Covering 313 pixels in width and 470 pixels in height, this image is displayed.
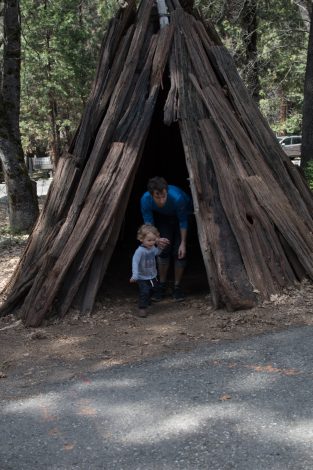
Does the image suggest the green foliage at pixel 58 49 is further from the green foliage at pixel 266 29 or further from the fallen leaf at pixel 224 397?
the fallen leaf at pixel 224 397

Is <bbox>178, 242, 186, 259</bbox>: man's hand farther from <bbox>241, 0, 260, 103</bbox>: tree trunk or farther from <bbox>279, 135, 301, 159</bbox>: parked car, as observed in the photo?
<bbox>279, 135, 301, 159</bbox>: parked car

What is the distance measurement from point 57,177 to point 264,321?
3043 millimetres

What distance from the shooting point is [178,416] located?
4027 mm

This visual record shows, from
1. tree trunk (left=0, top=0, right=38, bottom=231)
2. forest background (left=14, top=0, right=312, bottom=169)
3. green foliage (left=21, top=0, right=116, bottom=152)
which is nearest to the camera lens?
tree trunk (left=0, top=0, right=38, bottom=231)

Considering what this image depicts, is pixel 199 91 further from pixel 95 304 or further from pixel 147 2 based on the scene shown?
pixel 95 304

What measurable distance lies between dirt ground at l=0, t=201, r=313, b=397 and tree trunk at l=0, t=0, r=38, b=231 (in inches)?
210

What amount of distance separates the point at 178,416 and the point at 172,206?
11.3 ft

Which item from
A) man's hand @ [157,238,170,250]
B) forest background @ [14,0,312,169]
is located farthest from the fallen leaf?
forest background @ [14,0,312,169]

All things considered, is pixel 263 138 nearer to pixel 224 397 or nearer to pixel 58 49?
pixel 224 397

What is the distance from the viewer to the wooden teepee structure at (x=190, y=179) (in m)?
6.55

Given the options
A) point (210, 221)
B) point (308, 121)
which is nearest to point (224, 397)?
point (210, 221)

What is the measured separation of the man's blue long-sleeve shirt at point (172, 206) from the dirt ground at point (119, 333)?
1001 millimetres

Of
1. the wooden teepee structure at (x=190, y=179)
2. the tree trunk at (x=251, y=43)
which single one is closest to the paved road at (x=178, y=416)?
the wooden teepee structure at (x=190, y=179)

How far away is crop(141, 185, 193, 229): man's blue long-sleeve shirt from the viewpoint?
7035 mm
